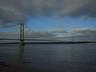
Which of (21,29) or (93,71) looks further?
(21,29)

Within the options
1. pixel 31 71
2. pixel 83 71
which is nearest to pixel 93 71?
pixel 83 71

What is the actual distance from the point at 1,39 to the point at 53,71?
49300 millimetres

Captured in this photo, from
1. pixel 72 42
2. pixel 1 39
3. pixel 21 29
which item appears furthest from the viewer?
pixel 72 42

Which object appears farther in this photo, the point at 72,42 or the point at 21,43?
the point at 72,42

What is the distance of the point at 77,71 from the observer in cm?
1323

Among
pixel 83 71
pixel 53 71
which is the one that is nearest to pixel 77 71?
pixel 83 71

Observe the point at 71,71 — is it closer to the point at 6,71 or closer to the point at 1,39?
the point at 6,71

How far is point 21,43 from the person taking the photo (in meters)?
64.6

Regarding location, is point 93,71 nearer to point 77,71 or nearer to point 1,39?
point 77,71

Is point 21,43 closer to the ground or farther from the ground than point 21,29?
closer to the ground

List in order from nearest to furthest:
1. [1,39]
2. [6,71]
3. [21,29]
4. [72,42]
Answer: [6,71] < [1,39] < [21,29] < [72,42]

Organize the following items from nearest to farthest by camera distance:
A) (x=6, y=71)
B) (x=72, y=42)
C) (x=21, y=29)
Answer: (x=6, y=71) → (x=21, y=29) → (x=72, y=42)

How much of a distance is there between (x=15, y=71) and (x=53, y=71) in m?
2.20

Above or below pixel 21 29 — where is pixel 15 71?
below
